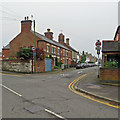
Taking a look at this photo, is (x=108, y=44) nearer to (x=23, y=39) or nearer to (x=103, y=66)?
(x=103, y=66)

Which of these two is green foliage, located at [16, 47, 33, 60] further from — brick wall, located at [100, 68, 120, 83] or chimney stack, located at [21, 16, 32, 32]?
brick wall, located at [100, 68, 120, 83]

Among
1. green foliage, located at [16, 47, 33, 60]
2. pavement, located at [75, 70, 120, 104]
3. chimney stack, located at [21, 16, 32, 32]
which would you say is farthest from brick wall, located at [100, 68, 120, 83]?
chimney stack, located at [21, 16, 32, 32]

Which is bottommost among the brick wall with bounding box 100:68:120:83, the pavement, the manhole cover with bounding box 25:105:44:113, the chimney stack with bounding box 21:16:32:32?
the pavement

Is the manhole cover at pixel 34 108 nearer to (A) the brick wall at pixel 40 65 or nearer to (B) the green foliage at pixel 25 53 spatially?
(B) the green foliage at pixel 25 53

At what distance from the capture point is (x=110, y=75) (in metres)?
12.2

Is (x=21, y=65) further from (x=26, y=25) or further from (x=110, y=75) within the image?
(x=110, y=75)

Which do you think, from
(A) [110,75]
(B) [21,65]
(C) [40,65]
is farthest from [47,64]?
(A) [110,75]

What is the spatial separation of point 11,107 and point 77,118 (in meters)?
2.91

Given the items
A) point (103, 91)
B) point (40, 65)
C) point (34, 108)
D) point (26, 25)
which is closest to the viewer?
point (34, 108)

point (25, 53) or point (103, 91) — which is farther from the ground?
point (25, 53)

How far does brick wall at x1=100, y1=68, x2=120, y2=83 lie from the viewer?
38.9 feet

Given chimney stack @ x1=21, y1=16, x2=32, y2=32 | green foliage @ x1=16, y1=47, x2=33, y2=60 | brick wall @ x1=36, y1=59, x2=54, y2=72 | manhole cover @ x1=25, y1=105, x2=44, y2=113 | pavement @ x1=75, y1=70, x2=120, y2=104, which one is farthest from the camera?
chimney stack @ x1=21, y1=16, x2=32, y2=32

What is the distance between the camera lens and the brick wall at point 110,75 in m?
11.9

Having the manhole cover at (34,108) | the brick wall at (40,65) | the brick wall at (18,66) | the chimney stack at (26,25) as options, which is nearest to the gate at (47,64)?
the brick wall at (40,65)
